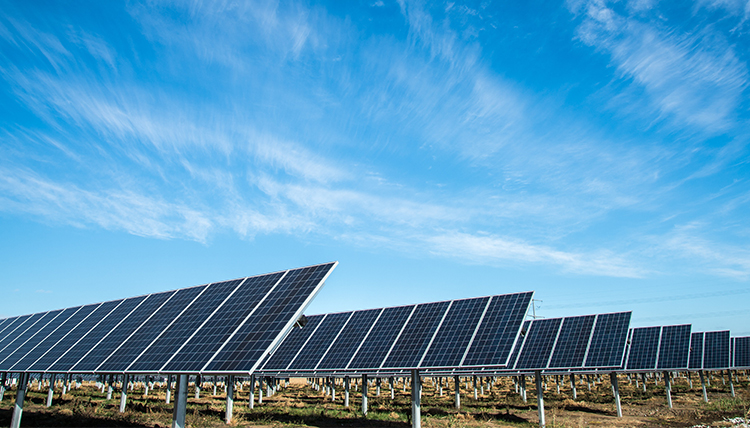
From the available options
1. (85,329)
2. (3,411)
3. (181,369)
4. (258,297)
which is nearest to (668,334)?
(258,297)

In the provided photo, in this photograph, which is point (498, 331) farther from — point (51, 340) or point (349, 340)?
point (51, 340)

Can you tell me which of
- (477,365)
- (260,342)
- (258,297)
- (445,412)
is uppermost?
(258,297)

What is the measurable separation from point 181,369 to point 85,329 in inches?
553

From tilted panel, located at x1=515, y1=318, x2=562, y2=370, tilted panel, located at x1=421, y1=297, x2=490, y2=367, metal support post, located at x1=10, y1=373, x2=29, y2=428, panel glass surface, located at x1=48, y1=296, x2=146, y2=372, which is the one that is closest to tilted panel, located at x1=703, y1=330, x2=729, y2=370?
tilted panel, located at x1=515, y1=318, x2=562, y2=370

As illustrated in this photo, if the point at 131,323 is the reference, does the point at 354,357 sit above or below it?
below

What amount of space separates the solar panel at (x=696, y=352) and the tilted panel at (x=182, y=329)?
41597 millimetres

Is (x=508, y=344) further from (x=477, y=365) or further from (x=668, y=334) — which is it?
(x=668, y=334)

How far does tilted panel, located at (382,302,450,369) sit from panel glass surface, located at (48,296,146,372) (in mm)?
15177

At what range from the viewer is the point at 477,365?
68.8 feet

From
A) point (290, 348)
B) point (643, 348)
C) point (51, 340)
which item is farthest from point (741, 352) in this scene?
point (51, 340)

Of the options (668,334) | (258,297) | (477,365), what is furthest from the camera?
(668,334)

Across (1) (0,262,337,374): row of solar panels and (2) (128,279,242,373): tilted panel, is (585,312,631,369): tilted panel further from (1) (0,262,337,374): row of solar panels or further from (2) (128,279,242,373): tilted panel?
(2) (128,279,242,373): tilted panel

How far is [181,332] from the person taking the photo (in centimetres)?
1881

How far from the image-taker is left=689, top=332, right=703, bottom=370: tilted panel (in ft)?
133
